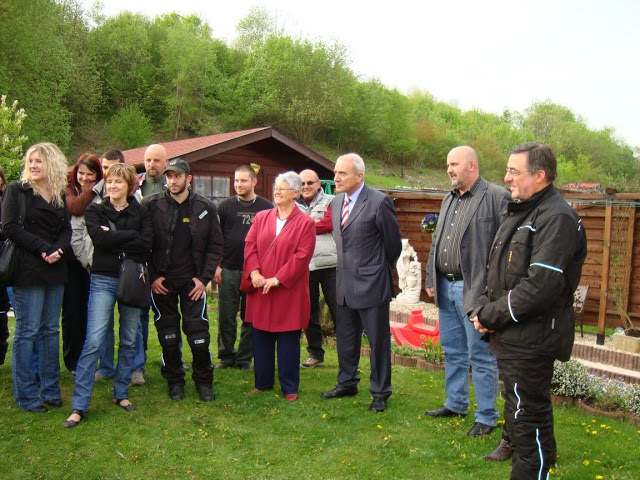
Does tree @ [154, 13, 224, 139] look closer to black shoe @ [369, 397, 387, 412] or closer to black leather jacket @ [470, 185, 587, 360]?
black shoe @ [369, 397, 387, 412]

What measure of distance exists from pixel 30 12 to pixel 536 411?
36487mm

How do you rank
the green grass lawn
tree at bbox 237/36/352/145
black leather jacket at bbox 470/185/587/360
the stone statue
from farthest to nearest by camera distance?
tree at bbox 237/36/352/145, the stone statue, the green grass lawn, black leather jacket at bbox 470/185/587/360

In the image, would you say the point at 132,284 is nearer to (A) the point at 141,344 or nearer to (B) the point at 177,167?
(B) the point at 177,167

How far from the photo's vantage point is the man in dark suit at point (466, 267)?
13.5ft

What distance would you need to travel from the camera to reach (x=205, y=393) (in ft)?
16.1

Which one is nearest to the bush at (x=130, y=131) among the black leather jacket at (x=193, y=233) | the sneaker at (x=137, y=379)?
the sneaker at (x=137, y=379)

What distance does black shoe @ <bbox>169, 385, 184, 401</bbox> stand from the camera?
4859mm

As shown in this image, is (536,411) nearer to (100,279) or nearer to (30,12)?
(100,279)

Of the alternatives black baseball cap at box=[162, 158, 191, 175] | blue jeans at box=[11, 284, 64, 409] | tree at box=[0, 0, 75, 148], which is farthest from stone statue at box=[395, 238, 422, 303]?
tree at box=[0, 0, 75, 148]

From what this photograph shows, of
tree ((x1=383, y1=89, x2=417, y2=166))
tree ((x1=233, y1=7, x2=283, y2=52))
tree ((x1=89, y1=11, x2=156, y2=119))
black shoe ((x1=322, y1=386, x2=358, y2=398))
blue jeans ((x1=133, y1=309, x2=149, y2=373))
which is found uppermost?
tree ((x1=233, y1=7, x2=283, y2=52))

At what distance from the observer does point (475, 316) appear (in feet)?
11.0

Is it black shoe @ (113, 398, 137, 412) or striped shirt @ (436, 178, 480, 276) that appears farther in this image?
black shoe @ (113, 398, 137, 412)

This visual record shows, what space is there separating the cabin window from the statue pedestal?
486 cm

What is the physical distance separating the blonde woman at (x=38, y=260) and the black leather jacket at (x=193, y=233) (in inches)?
26.8
